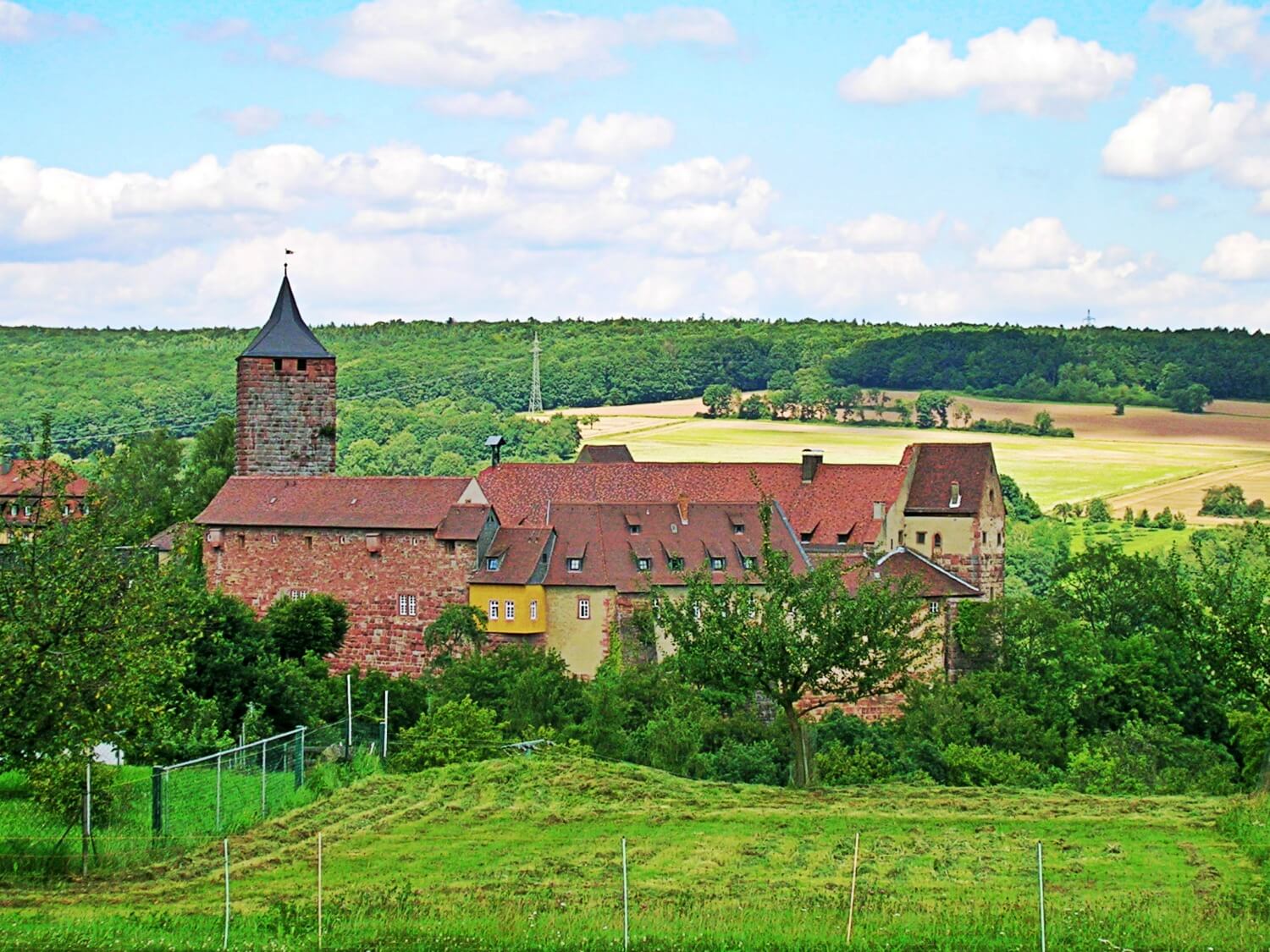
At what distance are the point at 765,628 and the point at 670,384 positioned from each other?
111 m

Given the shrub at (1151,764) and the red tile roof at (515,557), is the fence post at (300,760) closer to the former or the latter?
the shrub at (1151,764)

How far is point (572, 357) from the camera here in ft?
500

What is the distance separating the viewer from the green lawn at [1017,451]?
362 ft

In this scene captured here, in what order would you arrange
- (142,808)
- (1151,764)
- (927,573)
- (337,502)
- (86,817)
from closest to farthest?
(86,817)
(142,808)
(1151,764)
(337,502)
(927,573)

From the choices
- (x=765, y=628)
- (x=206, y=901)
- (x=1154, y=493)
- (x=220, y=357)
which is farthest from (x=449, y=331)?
(x=206, y=901)

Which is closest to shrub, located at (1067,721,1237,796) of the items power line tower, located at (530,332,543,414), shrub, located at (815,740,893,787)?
shrub, located at (815,740,893,787)

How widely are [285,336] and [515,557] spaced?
16.6m

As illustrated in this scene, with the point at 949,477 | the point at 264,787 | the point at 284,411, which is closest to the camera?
the point at 264,787

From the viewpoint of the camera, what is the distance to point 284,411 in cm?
6912

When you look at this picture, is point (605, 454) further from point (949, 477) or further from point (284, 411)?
point (949, 477)

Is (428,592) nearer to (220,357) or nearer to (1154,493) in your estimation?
(1154,493)

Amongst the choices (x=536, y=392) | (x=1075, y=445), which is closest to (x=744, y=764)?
(x=1075, y=445)

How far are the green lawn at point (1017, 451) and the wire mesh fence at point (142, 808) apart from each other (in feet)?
254

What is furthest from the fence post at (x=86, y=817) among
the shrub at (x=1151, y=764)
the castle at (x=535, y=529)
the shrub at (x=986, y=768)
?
the castle at (x=535, y=529)
